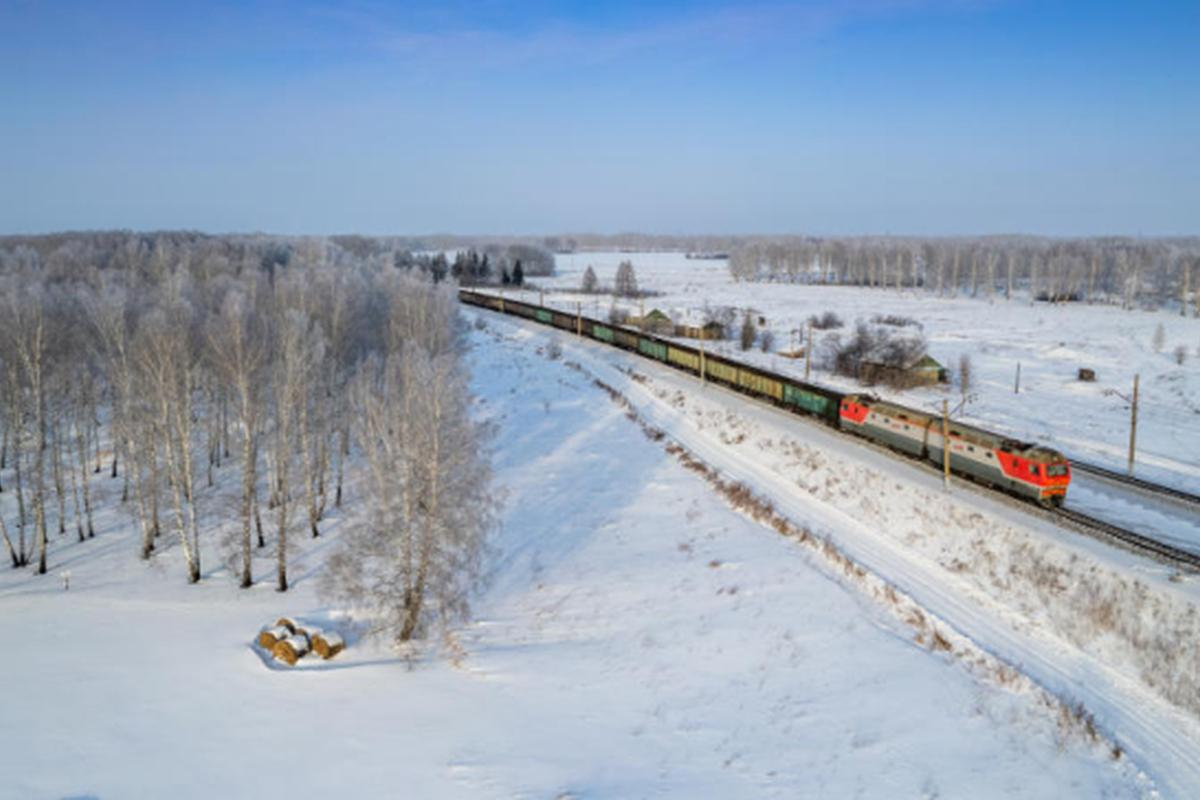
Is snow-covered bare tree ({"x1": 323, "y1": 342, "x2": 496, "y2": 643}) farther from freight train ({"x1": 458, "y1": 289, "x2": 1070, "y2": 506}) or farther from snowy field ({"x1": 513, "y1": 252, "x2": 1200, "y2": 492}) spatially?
snowy field ({"x1": 513, "y1": 252, "x2": 1200, "y2": 492})

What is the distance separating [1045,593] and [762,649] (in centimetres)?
897

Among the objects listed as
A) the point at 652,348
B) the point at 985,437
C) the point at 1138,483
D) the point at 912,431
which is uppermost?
the point at 652,348

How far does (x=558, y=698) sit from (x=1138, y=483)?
83.0 feet

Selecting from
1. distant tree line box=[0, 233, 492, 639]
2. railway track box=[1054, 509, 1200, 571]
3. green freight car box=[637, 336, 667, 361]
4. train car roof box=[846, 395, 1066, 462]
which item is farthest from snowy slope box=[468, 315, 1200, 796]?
green freight car box=[637, 336, 667, 361]

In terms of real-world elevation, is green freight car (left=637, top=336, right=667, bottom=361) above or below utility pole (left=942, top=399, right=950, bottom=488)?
above

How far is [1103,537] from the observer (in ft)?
79.8

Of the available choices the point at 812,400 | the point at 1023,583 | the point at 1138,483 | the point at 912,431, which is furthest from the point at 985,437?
the point at 812,400

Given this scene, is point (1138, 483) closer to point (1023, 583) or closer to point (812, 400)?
point (1023, 583)

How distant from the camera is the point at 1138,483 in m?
30.0

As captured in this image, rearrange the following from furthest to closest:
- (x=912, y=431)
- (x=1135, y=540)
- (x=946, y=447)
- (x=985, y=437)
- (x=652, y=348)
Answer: (x=652, y=348)
(x=912, y=431)
(x=946, y=447)
(x=985, y=437)
(x=1135, y=540)

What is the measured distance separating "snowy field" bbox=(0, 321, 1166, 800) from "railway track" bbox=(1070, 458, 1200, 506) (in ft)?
36.2

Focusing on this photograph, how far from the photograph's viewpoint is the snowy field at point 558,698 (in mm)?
15398

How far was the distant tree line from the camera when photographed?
21766mm

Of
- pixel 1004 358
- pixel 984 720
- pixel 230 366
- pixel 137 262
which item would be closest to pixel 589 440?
pixel 230 366
